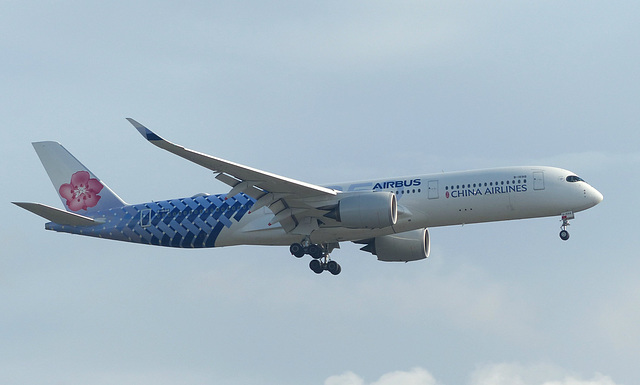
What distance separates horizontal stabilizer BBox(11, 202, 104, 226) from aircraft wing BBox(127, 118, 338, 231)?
9.57m

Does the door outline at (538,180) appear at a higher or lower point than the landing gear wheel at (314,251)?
higher

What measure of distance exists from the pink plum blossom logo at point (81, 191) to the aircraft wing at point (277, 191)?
11249mm

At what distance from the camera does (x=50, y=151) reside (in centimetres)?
5700

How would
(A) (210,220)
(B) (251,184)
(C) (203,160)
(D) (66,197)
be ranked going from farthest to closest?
(D) (66,197) → (A) (210,220) → (B) (251,184) → (C) (203,160)

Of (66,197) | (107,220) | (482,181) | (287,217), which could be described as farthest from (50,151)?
(482,181)

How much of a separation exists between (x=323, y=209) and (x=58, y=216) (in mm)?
13557

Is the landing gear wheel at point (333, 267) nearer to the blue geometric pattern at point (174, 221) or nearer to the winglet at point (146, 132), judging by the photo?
the blue geometric pattern at point (174, 221)

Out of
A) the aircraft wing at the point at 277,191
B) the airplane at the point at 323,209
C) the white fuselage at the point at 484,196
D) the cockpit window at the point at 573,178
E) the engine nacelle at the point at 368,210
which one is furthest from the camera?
the cockpit window at the point at 573,178

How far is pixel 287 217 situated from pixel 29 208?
1199cm

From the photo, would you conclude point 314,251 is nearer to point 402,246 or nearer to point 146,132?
point 402,246

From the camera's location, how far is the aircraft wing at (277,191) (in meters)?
44.2

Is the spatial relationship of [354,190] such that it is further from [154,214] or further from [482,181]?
[154,214]

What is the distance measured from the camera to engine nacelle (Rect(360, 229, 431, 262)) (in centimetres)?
5402

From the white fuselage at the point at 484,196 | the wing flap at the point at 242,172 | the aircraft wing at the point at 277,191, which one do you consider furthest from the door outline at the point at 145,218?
the white fuselage at the point at 484,196
